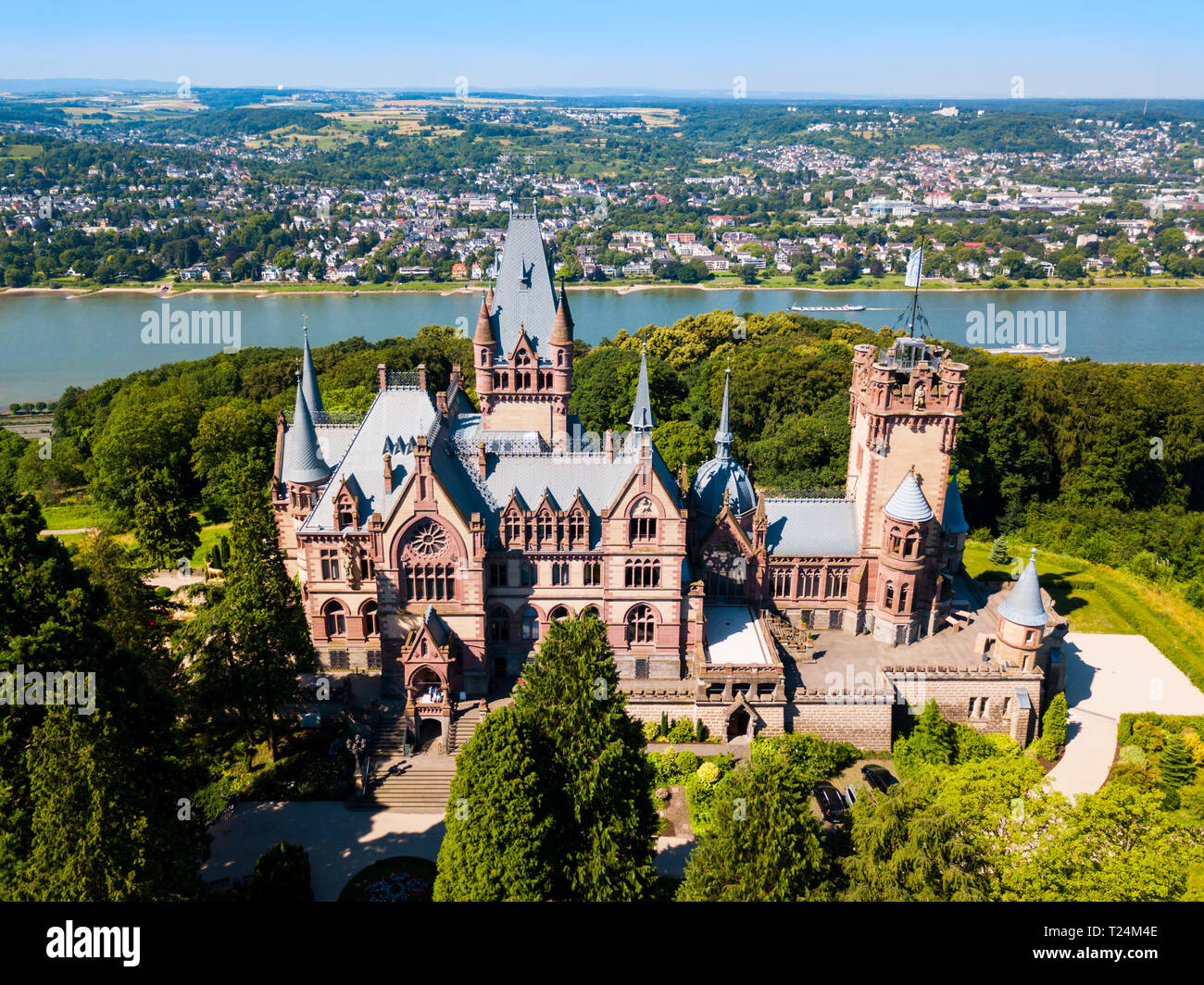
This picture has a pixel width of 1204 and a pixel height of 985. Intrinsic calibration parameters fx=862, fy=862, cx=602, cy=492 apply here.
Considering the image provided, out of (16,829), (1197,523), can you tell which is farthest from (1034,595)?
(16,829)

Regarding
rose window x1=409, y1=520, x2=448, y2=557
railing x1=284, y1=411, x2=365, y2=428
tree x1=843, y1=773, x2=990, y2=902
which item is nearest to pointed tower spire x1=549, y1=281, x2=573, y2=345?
railing x1=284, y1=411, x2=365, y2=428

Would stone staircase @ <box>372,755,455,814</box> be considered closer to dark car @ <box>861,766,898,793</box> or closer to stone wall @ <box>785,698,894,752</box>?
stone wall @ <box>785,698,894,752</box>

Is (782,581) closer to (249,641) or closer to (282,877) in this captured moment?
(249,641)

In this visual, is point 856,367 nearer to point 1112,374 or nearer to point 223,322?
point 1112,374

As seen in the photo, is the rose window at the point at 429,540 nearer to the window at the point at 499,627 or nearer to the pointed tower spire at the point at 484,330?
the window at the point at 499,627

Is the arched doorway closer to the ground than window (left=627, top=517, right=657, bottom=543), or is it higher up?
closer to the ground

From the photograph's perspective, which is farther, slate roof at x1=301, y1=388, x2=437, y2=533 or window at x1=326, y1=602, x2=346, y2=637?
window at x1=326, y1=602, x2=346, y2=637
